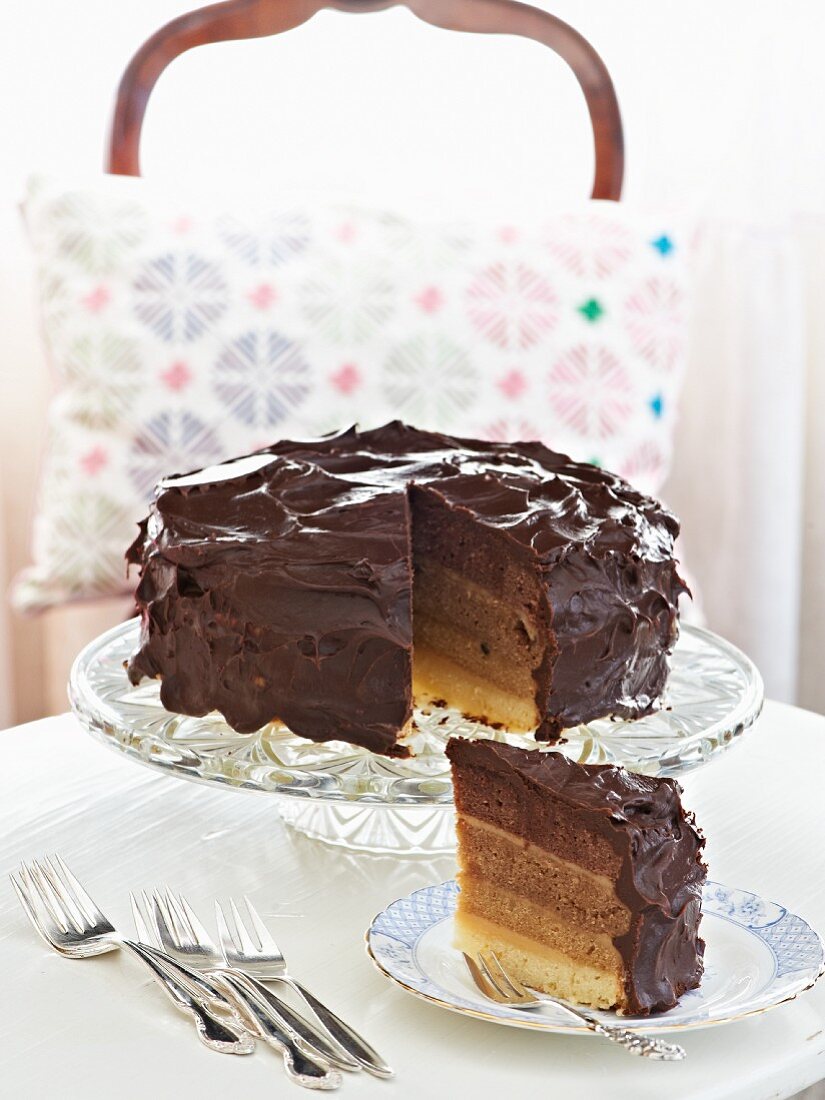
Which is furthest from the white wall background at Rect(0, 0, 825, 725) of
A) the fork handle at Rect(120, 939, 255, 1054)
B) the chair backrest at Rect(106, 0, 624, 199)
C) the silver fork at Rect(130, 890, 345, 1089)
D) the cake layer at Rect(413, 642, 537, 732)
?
the fork handle at Rect(120, 939, 255, 1054)

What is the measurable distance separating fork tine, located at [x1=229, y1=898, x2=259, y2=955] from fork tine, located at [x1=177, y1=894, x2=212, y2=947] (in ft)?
0.09

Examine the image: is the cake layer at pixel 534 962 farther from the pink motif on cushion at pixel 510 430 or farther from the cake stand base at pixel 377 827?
the pink motif on cushion at pixel 510 430

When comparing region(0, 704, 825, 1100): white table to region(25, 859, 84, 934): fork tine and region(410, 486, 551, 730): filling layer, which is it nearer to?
region(25, 859, 84, 934): fork tine

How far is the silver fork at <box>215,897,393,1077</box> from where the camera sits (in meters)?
0.97

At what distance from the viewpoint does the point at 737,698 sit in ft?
4.77

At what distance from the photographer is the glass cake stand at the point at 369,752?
48.2 inches

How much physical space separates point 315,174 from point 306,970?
2.01 meters

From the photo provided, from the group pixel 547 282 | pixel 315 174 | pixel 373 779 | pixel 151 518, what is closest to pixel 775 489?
pixel 547 282

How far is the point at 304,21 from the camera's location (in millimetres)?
2525

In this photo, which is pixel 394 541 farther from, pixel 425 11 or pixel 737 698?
pixel 425 11

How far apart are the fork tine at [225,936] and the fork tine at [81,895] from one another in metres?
0.11

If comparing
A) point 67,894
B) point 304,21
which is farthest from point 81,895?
point 304,21

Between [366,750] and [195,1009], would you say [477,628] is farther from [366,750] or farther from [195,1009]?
[195,1009]

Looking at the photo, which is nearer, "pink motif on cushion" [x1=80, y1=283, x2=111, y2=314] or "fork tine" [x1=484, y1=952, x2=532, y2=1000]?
"fork tine" [x1=484, y1=952, x2=532, y2=1000]
